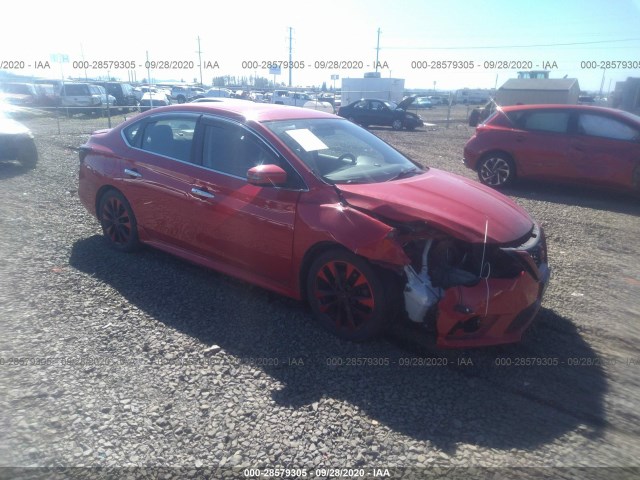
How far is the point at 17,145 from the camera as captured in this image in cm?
1013

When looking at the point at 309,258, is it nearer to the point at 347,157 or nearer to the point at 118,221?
the point at 347,157

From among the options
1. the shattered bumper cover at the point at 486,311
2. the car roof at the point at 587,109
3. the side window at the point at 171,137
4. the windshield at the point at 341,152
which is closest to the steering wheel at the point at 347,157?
the windshield at the point at 341,152

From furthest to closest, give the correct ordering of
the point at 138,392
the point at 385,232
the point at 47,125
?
the point at 47,125 → the point at 385,232 → the point at 138,392

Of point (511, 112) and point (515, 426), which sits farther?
point (511, 112)

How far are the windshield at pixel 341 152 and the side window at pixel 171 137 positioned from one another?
2.83 ft

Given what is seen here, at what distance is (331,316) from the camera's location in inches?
151

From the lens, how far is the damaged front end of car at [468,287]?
3.37 m

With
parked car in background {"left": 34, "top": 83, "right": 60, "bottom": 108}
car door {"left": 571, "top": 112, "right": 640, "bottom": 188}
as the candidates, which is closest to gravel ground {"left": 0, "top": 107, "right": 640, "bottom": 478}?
car door {"left": 571, "top": 112, "right": 640, "bottom": 188}

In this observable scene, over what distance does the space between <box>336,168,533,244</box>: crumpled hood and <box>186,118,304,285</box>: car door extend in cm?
53

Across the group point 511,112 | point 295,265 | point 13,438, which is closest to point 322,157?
point 295,265

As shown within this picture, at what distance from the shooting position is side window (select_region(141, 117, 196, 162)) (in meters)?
4.75

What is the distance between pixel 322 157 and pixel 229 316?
1473 mm

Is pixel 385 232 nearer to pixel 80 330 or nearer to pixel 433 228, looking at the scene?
pixel 433 228

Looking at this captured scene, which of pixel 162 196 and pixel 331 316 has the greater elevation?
pixel 162 196
